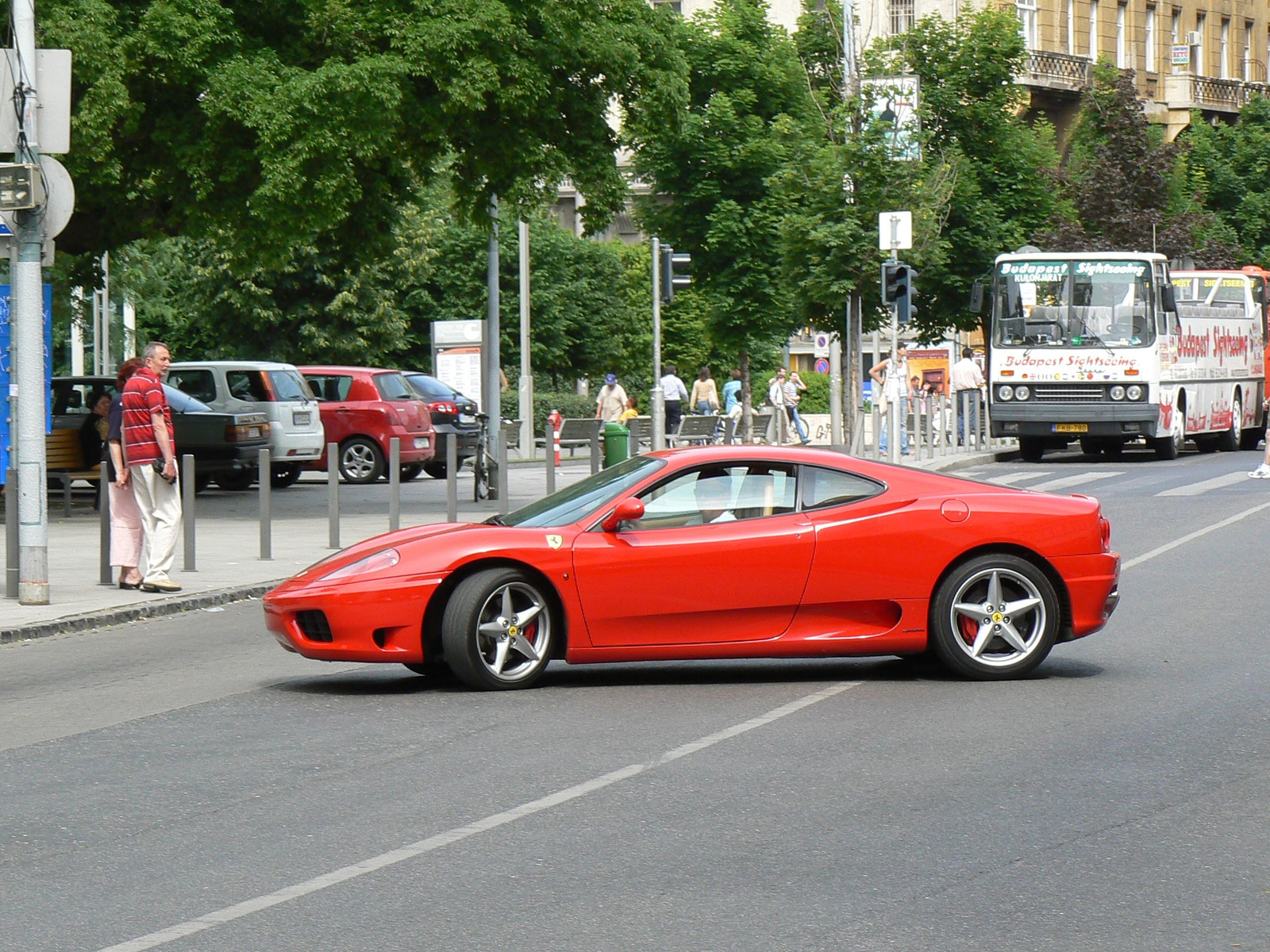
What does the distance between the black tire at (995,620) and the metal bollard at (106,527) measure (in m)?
7.22

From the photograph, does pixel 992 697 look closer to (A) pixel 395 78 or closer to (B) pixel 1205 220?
(A) pixel 395 78

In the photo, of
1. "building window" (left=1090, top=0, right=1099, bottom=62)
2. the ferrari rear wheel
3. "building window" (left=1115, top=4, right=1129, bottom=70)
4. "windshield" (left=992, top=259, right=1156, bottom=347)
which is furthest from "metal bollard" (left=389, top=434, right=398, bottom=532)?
"building window" (left=1115, top=4, right=1129, bottom=70)

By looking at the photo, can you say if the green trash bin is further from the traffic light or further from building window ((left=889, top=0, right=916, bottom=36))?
building window ((left=889, top=0, right=916, bottom=36))

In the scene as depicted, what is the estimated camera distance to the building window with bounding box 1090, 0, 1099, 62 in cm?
6338

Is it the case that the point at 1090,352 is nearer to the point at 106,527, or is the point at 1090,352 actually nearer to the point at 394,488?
the point at 394,488

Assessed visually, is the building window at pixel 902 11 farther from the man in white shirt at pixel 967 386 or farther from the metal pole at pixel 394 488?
the metal pole at pixel 394 488

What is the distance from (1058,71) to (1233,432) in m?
25.0

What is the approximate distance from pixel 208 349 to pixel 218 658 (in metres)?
52.6

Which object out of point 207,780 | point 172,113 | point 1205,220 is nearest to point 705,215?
point 1205,220

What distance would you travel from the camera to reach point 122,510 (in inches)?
570

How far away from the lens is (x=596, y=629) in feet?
31.5

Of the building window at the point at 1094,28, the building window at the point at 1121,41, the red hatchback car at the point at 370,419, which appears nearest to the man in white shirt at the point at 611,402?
the red hatchback car at the point at 370,419

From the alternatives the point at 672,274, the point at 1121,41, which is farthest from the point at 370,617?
the point at 1121,41

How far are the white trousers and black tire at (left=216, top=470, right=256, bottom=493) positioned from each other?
12683 mm
